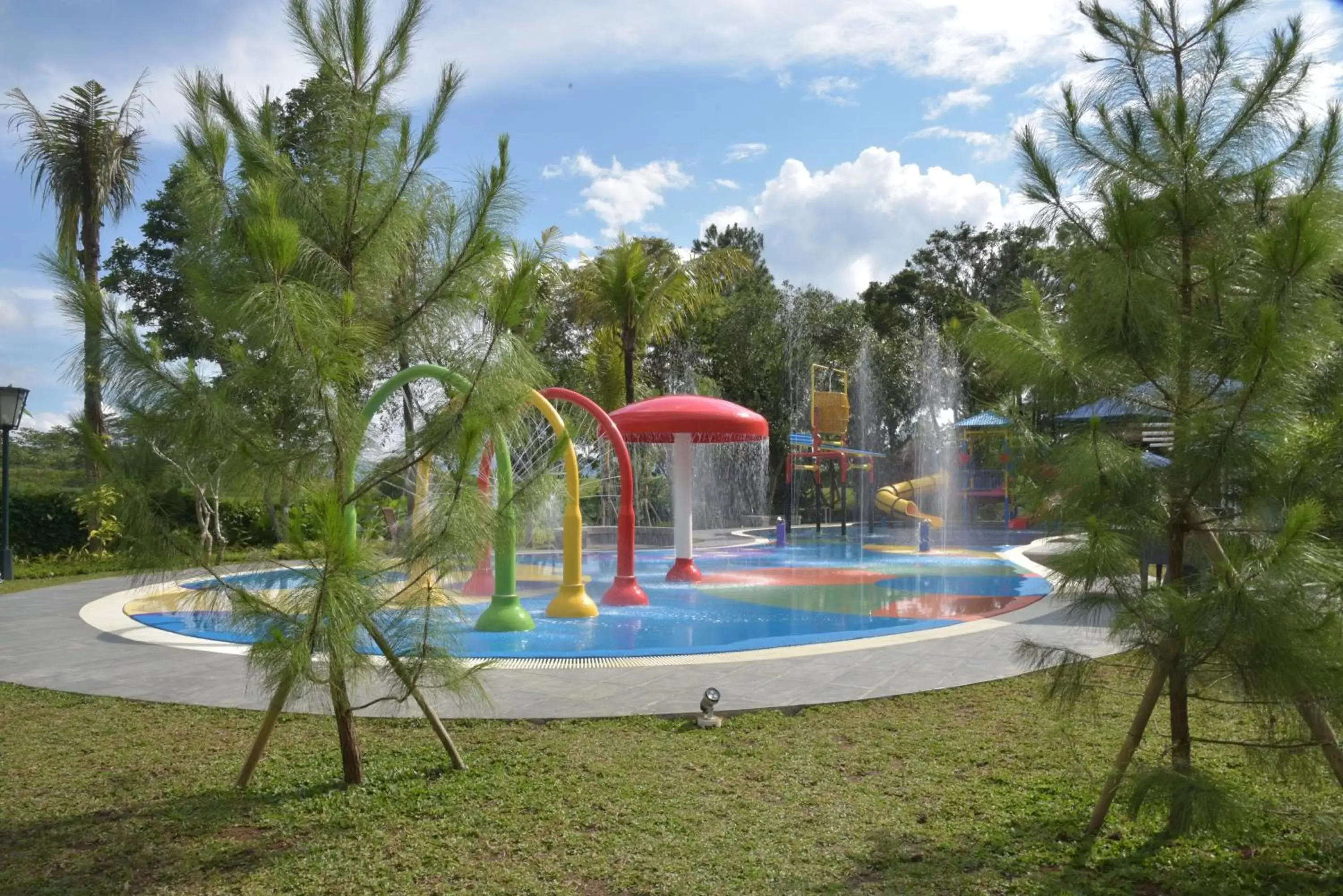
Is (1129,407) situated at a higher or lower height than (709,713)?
higher

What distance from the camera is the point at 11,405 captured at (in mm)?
16297

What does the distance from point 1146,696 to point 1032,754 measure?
5.87 feet

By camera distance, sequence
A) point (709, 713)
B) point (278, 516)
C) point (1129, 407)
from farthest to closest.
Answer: point (709, 713) → point (278, 516) → point (1129, 407)

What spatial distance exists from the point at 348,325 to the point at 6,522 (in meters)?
15.9

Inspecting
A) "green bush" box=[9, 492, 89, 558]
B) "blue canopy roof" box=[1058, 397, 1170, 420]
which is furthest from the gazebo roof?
"green bush" box=[9, 492, 89, 558]

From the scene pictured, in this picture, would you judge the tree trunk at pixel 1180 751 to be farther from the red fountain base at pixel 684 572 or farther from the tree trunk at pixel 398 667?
the red fountain base at pixel 684 572

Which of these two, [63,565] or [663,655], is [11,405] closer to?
[63,565]

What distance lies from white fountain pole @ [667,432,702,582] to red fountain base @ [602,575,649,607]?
246cm

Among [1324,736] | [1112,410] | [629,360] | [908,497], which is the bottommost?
[1324,736]

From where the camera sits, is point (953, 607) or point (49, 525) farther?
point (49, 525)

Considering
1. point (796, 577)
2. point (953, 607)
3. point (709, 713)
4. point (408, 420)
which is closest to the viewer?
point (408, 420)

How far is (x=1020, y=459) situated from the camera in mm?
4516

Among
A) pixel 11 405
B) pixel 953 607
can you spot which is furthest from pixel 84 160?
pixel 953 607

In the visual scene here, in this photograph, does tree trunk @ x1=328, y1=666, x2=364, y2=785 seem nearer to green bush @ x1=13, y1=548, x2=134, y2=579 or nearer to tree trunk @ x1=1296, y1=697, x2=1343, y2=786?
tree trunk @ x1=1296, y1=697, x2=1343, y2=786
